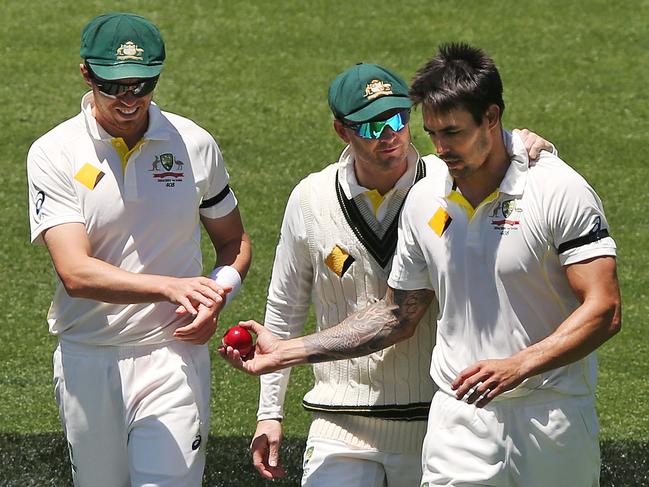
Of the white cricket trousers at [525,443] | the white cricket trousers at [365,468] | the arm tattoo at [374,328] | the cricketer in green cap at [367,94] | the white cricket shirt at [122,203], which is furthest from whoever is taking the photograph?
the white cricket shirt at [122,203]

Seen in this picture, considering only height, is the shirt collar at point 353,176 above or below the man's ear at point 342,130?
below

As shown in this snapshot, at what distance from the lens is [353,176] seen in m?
5.15

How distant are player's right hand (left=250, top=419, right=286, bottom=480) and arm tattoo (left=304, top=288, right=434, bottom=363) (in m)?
0.45

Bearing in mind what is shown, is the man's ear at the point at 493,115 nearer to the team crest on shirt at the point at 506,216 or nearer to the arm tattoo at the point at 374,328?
the team crest on shirt at the point at 506,216

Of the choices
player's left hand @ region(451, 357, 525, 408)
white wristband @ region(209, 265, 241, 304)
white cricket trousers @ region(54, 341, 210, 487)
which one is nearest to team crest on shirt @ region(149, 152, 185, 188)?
white wristband @ region(209, 265, 241, 304)

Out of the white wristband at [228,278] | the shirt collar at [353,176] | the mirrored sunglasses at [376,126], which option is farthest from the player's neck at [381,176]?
the white wristband at [228,278]

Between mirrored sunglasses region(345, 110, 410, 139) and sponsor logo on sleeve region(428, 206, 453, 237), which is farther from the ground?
mirrored sunglasses region(345, 110, 410, 139)

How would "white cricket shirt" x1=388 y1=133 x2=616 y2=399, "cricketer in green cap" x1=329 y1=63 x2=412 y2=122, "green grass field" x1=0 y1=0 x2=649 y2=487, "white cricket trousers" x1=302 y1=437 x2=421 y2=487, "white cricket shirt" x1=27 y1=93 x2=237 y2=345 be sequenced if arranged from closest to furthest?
"white cricket shirt" x1=388 y1=133 x2=616 y2=399
"cricketer in green cap" x1=329 y1=63 x2=412 y2=122
"white cricket trousers" x1=302 y1=437 x2=421 y2=487
"white cricket shirt" x1=27 y1=93 x2=237 y2=345
"green grass field" x1=0 y1=0 x2=649 y2=487

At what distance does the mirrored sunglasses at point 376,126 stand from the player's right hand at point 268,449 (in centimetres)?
115

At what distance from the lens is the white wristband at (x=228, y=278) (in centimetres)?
531

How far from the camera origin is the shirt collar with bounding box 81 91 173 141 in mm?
5305

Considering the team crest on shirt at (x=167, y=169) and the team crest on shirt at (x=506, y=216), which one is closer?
the team crest on shirt at (x=506, y=216)

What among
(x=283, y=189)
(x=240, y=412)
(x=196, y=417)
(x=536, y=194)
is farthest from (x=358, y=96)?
(x=283, y=189)

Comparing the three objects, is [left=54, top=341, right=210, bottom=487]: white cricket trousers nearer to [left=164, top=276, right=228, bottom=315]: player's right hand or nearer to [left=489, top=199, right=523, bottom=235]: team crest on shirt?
[left=164, top=276, right=228, bottom=315]: player's right hand
